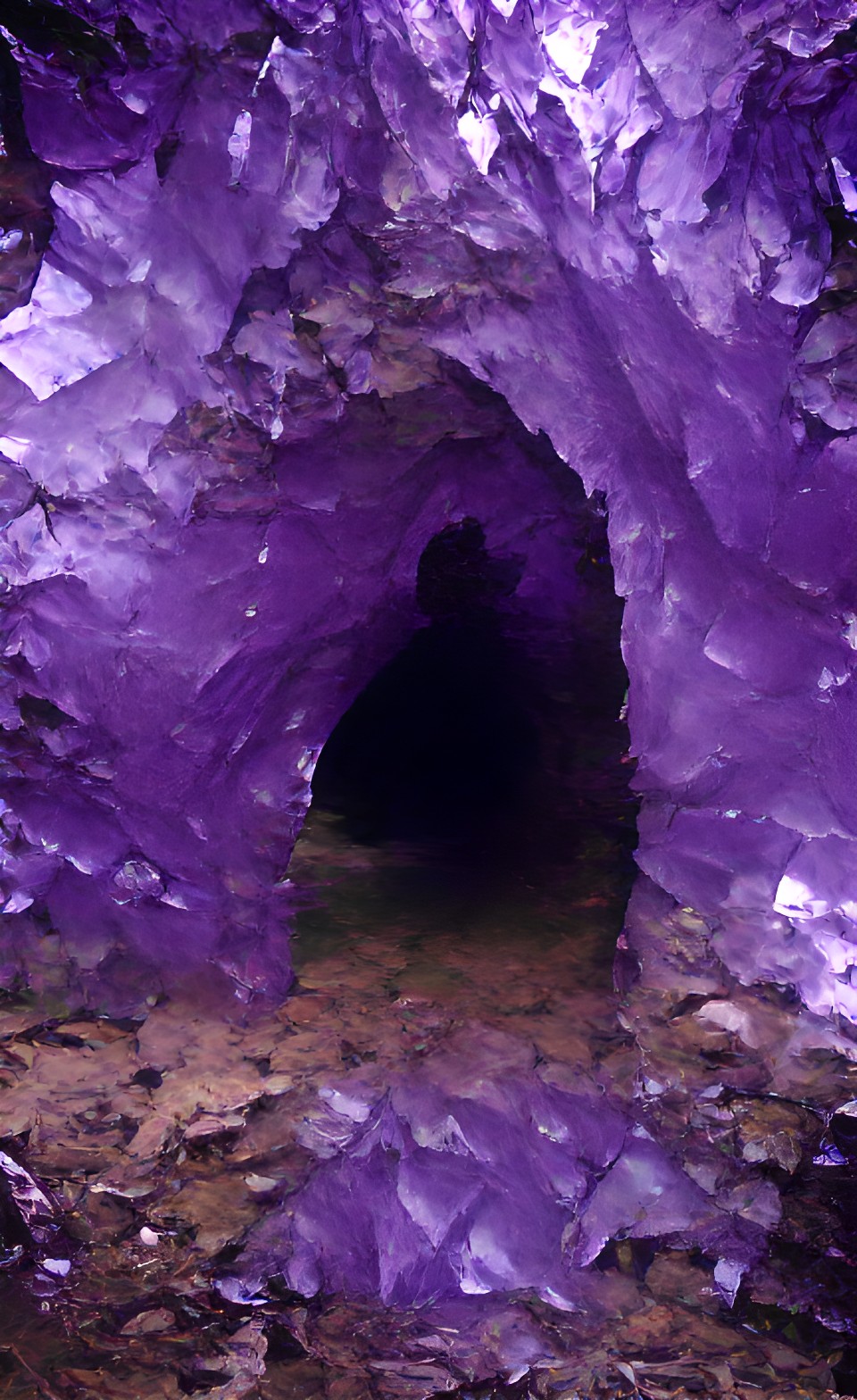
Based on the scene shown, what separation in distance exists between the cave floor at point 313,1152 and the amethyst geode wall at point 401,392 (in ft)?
0.25

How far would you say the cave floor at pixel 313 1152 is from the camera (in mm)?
609

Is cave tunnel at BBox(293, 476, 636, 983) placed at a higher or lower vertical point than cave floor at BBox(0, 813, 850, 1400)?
higher

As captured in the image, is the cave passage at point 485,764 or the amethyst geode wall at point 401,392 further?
the cave passage at point 485,764

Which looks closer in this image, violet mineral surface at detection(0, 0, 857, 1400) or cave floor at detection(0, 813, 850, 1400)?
violet mineral surface at detection(0, 0, 857, 1400)

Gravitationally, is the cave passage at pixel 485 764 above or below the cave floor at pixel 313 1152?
above

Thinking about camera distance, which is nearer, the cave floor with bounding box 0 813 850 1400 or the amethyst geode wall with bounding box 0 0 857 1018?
the amethyst geode wall with bounding box 0 0 857 1018

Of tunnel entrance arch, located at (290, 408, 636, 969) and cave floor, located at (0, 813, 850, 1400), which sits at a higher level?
tunnel entrance arch, located at (290, 408, 636, 969)

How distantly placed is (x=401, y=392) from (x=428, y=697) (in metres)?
0.17

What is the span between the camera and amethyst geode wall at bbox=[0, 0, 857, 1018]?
0.49 meters

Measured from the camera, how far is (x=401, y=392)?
22.6 inches

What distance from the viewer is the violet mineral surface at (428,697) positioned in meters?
0.50

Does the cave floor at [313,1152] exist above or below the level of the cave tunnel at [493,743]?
below

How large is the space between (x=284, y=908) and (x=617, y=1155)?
24cm

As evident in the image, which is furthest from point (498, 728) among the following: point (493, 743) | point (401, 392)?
point (401, 392)
